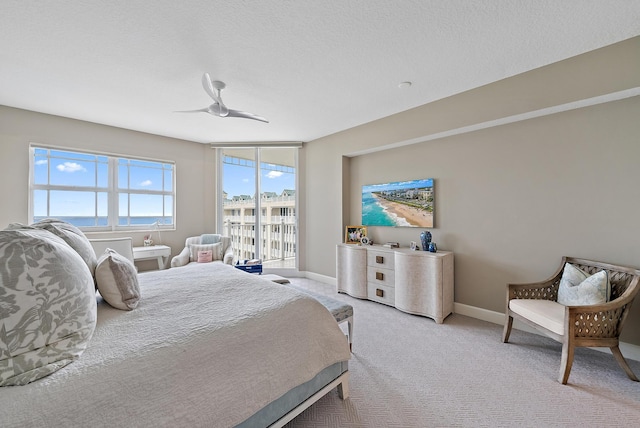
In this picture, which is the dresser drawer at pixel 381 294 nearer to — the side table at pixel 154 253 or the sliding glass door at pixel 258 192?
the sliding glass door at pixel 258 192

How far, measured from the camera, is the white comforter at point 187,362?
802mm

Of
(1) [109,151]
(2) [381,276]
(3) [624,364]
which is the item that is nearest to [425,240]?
(2) [381,276]

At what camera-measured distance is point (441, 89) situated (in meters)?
2.73

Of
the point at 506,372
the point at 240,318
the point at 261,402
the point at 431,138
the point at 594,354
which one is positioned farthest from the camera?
the point at 431,138

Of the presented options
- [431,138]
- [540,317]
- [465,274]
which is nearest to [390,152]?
[431,138]

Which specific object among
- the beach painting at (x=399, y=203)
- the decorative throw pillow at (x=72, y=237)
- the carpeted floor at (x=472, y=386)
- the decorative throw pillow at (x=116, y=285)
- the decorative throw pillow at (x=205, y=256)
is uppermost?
the beach painting at (x=399, y=203)

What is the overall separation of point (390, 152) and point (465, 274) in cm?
193

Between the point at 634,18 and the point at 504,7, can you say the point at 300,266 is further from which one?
the point at 634,18

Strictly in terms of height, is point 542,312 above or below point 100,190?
below

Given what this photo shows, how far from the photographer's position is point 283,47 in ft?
6.68

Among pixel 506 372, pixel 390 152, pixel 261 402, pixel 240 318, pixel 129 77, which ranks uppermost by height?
pixel 129 77

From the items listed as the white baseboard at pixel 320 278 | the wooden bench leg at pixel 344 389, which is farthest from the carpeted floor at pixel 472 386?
the white baseboard at pixel 320 278

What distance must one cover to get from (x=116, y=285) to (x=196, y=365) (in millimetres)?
821

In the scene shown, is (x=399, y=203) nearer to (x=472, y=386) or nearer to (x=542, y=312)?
(x=542, y=312)
